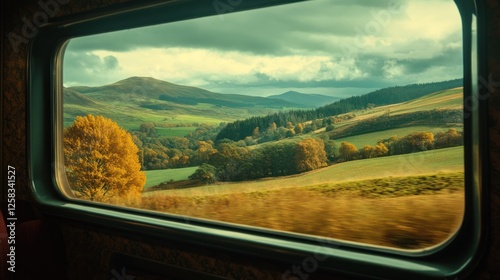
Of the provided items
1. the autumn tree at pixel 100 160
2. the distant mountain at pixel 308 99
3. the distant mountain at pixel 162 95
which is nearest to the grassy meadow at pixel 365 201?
the distant mountain at pixel 308 99

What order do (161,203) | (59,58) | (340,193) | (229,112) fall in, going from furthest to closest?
(59,58), (161,203), (229,112), (340,193)

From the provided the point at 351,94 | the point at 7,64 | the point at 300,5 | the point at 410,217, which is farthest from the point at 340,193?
the point at 7,64

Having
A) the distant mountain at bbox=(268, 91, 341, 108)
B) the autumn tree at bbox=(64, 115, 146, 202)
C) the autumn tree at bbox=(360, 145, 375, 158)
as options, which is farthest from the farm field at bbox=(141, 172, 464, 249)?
the autumn tree at bbox=(64, 115, 146, 202)

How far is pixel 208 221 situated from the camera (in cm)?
213

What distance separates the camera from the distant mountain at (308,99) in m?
1.88

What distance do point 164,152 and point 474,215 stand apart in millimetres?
1624

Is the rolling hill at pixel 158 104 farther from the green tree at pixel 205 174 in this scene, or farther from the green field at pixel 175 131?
the green tree at pixel 205 174

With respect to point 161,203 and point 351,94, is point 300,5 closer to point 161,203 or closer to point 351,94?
point 351,94

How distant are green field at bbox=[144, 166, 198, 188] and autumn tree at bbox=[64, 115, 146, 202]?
0.06 metres

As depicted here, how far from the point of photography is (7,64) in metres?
2.95

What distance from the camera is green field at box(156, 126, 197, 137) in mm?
2395

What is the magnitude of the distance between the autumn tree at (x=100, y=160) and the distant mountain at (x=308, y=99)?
106cm

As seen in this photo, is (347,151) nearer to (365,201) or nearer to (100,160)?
(365,201)

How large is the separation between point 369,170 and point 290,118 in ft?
1.44
